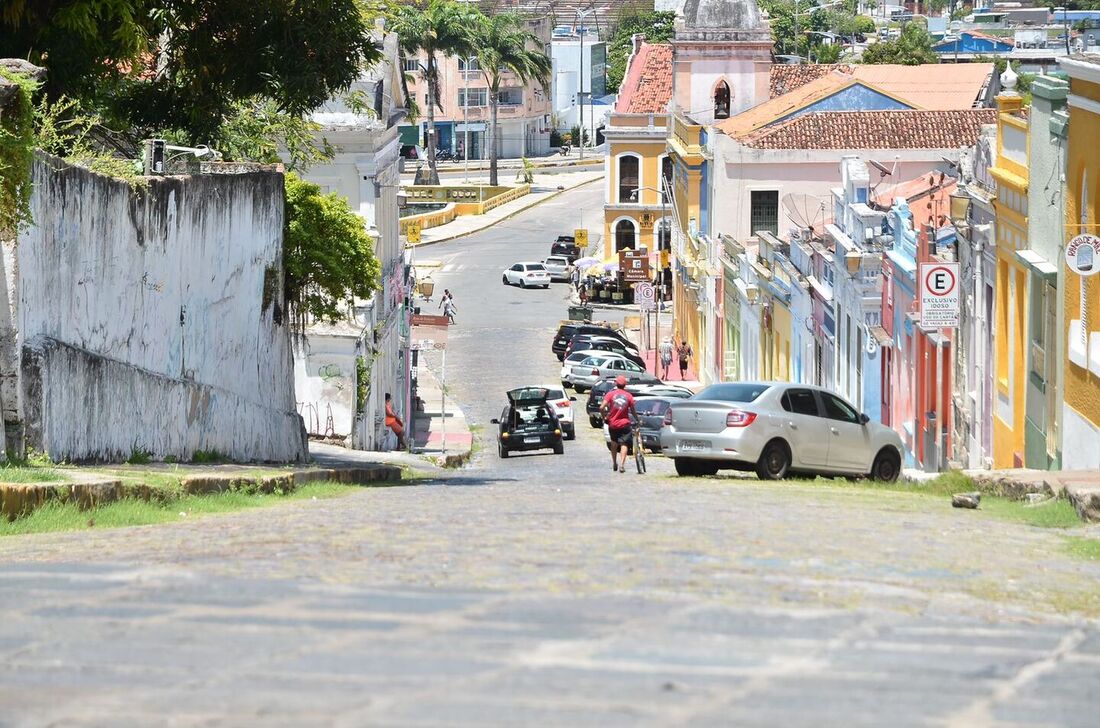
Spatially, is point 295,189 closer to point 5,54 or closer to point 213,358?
point 213,358

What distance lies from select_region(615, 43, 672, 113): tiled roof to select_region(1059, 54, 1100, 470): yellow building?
60.1 meters

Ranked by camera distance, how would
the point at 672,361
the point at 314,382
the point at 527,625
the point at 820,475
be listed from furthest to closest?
the point at 672,361 → the point at 314,382 → the point at 820,475 → the point at 527,625

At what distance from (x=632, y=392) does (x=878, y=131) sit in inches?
527

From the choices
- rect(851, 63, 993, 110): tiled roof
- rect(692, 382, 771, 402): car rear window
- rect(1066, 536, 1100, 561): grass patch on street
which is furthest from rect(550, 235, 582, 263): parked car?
rect(1066, 536, 1100, 561): grass patch on street

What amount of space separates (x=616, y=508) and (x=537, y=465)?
69.5 feet

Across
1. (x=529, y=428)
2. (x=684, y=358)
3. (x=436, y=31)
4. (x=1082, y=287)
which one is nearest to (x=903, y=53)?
(x=436, y=31)

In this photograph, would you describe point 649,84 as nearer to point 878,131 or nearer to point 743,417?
point 878,131

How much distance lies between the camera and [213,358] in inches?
859

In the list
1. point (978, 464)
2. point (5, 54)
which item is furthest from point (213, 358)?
point (978, 464)

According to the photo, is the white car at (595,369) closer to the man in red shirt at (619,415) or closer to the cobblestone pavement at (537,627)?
the man in red shirt at (619,415)

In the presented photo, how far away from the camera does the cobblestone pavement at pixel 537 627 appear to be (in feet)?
18.7

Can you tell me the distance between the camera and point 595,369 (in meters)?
56.0

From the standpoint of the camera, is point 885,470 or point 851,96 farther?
point 851,96

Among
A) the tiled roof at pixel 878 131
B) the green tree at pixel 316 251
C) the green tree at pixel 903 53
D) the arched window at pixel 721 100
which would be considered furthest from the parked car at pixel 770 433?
the green tree at pixel 903 53
